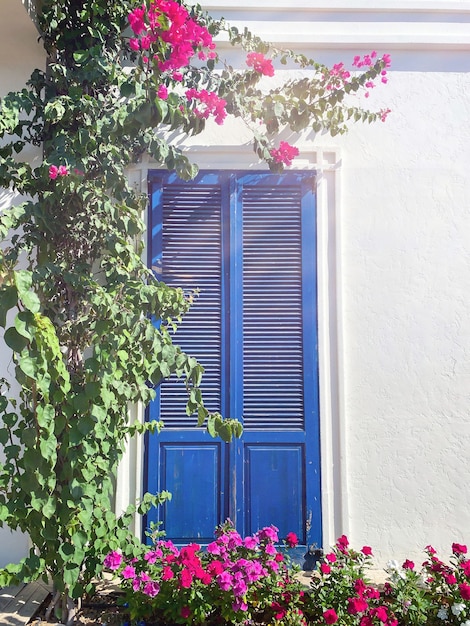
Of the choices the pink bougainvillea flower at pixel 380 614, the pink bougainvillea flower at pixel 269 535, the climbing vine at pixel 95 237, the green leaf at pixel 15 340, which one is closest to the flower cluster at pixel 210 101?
the climbing vine at pixel 95 237

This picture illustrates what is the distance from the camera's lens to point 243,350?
11.5 feet

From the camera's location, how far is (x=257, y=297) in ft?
11.7

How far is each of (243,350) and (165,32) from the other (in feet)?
5.74

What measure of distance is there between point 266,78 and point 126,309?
1869 millimetres

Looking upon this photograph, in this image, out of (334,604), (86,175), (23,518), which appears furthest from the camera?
(86,175)

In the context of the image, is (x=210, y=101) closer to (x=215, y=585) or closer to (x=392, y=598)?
(x=215, y=585)

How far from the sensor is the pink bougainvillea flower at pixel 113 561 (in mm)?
2604

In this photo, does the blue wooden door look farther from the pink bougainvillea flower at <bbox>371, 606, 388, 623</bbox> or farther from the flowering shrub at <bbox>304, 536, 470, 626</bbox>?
the pink bougainvillea flower at <bbox>371, 606, 388, 623</bbox>

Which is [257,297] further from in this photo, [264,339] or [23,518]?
[23,518]

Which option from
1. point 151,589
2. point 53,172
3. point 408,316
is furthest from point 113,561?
point 408,316

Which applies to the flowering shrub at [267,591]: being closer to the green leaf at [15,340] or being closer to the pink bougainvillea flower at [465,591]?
the pink bougainvillea flower at [465,591]

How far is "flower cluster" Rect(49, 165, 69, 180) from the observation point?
8.95 feet

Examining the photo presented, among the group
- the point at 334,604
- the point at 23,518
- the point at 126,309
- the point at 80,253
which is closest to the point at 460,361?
the point at 334,604

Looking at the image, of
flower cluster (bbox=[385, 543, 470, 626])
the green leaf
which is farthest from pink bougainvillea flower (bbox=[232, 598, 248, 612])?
the green leaf
